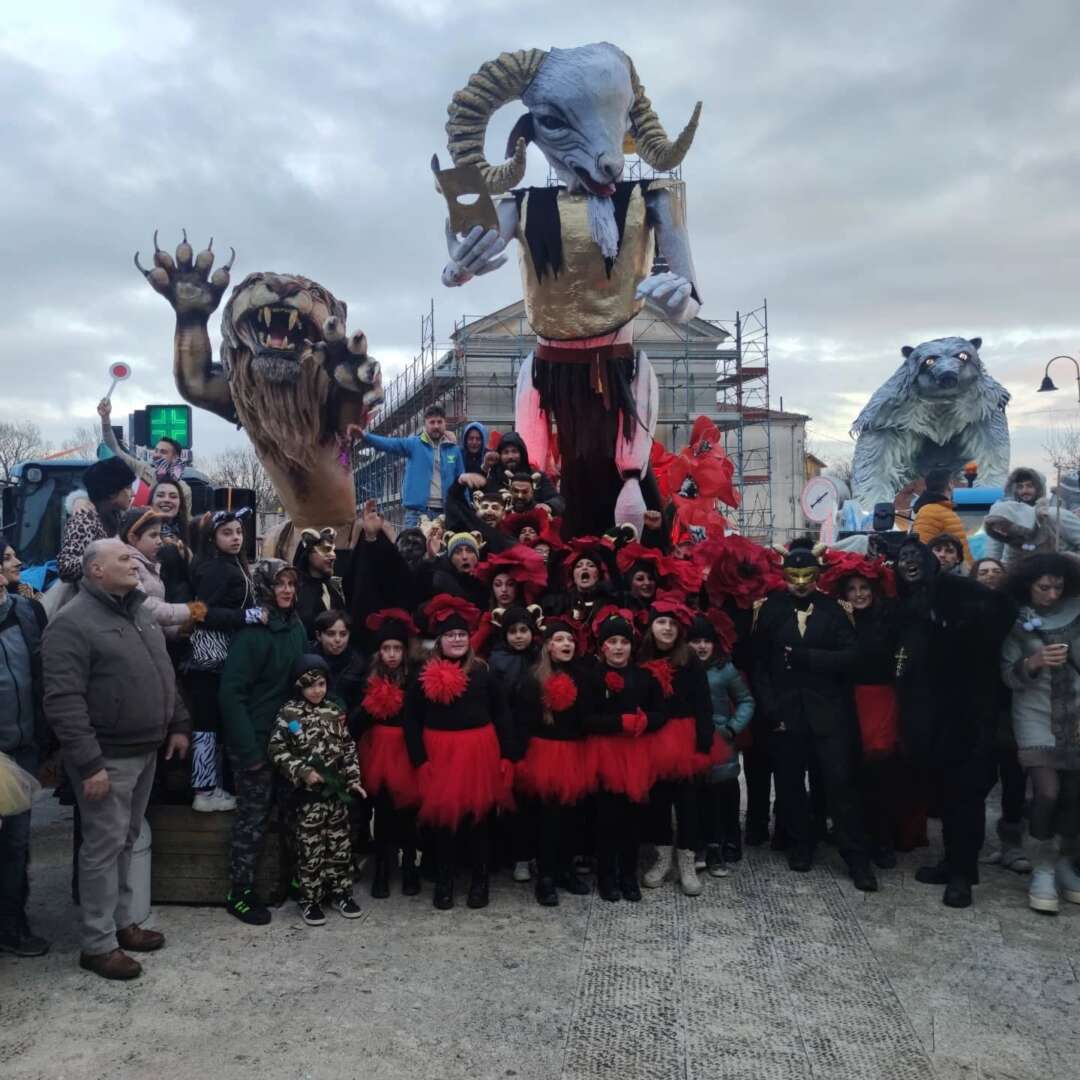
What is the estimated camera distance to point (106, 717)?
126 inches

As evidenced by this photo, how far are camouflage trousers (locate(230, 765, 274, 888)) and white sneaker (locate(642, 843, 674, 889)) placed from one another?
63.6 inches

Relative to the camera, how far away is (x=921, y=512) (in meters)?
5.41

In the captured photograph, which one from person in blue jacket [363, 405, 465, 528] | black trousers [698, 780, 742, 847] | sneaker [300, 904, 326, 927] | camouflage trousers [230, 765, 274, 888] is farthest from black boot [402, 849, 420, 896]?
person in blue jacket [363, 405, 465, 528]

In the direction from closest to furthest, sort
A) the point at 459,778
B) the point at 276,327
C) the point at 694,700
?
the point at 459,778 → the point at 694,700 → the point at 276,327

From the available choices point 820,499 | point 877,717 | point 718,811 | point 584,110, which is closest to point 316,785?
point 718,811

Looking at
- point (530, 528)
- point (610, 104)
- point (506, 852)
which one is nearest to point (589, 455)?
point (530, 528)

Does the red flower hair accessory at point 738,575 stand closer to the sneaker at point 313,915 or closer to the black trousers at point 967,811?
the black trousers at point 967,811

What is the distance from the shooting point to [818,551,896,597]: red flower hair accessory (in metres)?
4.34

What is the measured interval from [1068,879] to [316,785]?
3.07 metres

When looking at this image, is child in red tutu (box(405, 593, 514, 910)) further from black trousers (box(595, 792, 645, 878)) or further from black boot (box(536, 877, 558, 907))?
black trousers (box(595, 792, 645, 878))

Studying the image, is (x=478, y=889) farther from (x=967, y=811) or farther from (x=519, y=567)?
(x=967, y=811)

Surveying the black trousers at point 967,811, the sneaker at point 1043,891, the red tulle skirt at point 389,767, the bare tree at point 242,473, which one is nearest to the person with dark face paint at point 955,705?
the black trousers at point 967,811

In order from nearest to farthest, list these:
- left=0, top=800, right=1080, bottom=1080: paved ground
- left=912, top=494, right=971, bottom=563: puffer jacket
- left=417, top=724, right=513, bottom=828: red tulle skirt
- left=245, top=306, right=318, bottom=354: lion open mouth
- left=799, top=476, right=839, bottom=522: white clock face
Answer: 1. left=0, top=800, right=1080, bottom=1080: paved ground
2. left=417, top=724, right=513, bottom=828: red tulle skirt
3. left=245, top=306, right=318, bottom=354: lion open mouth
4. left=912, top=494, right=971, bottom=563: puffer jacket
5. left=799, top=476, right=839, bottom=522: white clock face

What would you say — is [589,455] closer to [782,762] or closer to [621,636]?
[621,636]
